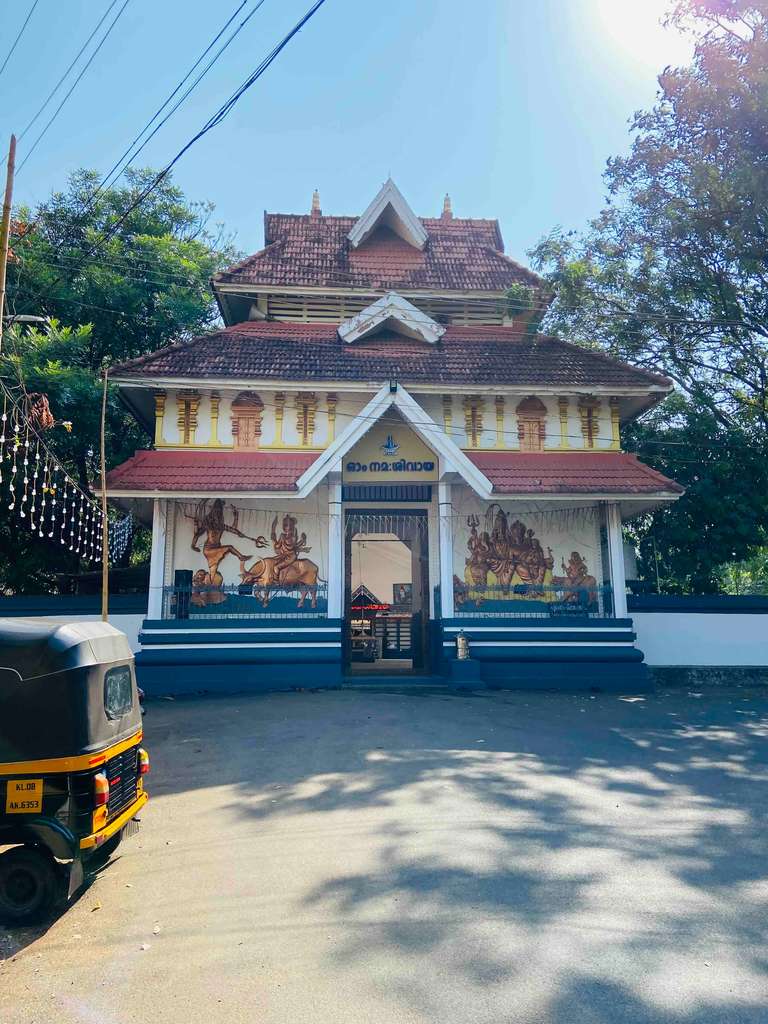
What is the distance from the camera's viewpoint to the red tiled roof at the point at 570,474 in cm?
1373

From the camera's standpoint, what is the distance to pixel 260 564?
1409 centimetres

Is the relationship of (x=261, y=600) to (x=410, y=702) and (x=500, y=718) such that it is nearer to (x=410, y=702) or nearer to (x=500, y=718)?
(x=410, y=702)

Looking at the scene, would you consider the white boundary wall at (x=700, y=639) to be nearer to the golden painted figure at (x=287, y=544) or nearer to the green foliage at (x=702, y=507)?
the green foliage at (x=702, y=507)

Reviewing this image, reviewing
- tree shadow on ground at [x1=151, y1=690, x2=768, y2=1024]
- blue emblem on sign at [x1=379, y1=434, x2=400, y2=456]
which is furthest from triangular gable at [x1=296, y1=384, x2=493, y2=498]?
tree shadow on ground at [x1=151, y1=690, x2=768, y2=1024]

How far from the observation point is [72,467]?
18.7 m

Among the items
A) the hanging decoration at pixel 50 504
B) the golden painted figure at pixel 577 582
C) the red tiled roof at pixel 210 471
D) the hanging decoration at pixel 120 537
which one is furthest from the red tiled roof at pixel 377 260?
the hanging decoration at pixel 120 537

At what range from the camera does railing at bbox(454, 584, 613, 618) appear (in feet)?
46.3

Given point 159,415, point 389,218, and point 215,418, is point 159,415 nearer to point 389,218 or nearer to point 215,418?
point 215,418

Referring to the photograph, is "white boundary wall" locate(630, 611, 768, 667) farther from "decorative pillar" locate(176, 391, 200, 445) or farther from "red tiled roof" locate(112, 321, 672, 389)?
"decorative pillar" locate(176, 391, 200, 445)

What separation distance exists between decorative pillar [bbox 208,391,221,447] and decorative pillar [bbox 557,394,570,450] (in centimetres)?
721

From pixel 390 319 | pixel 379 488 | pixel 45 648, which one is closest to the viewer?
pixel 45 648

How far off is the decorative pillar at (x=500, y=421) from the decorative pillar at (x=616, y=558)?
8.45 feet

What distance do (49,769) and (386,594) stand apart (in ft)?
68.8

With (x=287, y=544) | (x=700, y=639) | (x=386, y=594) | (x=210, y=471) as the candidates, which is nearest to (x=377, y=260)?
(x=210, y=471)
